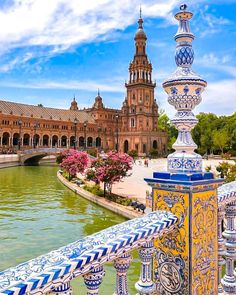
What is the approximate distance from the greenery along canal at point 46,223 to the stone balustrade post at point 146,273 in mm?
5422

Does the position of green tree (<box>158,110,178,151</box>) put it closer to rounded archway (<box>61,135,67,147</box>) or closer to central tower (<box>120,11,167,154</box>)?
central tower (<box>120,11,167,154</box>)

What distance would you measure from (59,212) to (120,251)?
50.9ft

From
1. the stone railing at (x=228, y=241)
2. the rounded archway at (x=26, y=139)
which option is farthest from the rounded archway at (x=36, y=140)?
the stone railing at (x=228, y=241)

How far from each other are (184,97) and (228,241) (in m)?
1.67

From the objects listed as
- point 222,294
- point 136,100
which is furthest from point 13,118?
point 222,294

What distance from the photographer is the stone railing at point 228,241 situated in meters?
3.30

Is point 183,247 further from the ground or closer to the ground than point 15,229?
further from the ground

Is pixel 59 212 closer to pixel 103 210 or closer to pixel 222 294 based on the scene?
pixel 103 210

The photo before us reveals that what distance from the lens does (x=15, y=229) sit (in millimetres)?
13672

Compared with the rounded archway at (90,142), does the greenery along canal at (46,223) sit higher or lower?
lower

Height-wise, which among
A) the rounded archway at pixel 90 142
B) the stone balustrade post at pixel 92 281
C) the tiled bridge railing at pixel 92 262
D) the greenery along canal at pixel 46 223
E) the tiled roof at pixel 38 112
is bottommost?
the greenery along canal at pixel 46 223

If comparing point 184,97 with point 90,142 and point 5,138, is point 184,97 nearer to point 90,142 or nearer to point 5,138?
point 5,138

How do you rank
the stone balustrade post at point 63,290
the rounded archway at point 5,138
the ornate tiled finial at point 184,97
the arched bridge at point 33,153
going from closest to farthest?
1. the stone balustrade post at point 63,290
2. the ornate tiled finial at point 184,97
3. the arched bridge at point 33,153
4. the rounded archway at point 5,138

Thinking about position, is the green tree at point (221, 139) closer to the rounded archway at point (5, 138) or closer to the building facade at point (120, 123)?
A: the building facade at point (120, 123)
